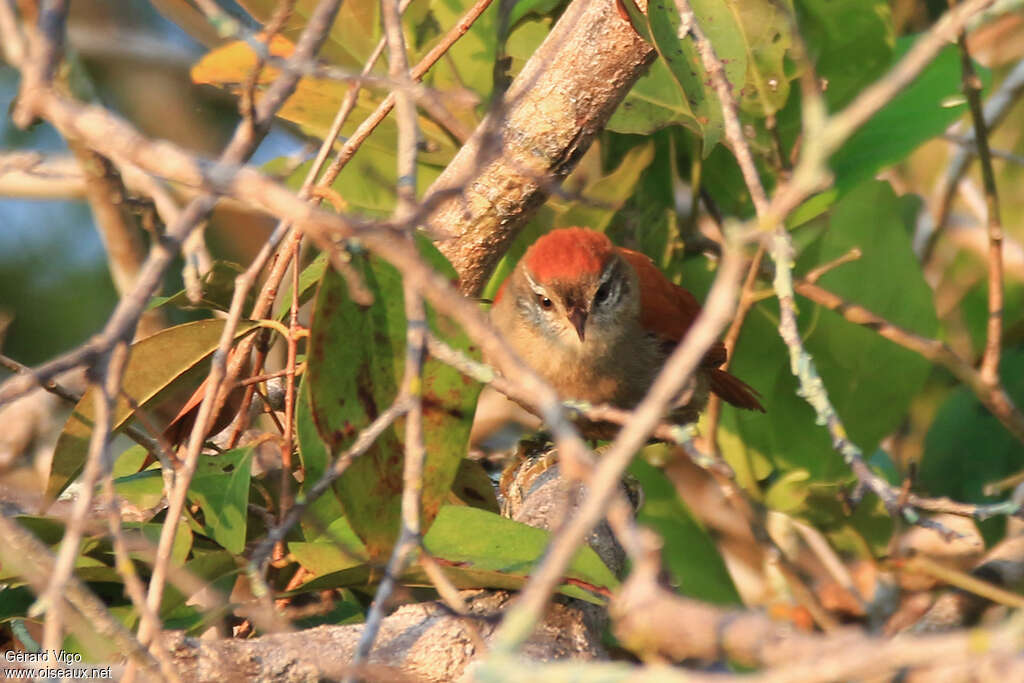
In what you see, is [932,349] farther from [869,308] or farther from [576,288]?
[576,288]

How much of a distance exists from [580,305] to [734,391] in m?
0.65

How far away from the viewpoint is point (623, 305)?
13.3 ft

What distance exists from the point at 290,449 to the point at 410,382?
3.91 ft

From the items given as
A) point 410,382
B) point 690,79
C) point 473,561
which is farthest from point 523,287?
point 410,382

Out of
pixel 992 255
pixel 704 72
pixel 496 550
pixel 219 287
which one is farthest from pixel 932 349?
pixel 219 287

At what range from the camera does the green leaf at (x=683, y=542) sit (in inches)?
175

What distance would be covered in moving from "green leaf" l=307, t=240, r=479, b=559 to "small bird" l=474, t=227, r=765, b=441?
1626 millimetres

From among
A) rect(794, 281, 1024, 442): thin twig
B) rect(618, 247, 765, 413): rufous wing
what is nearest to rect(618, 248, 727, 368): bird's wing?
rect(618, 247, 765, 413): rufous wing

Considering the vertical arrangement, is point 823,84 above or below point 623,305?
above

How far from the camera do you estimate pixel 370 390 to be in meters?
2.21

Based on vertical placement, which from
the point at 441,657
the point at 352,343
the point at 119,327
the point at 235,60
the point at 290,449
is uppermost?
the point at 235,60

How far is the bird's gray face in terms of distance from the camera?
149 inches

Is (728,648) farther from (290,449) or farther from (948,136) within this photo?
(948,136)

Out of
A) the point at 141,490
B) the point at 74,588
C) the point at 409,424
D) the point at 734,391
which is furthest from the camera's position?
the point at 734,391
